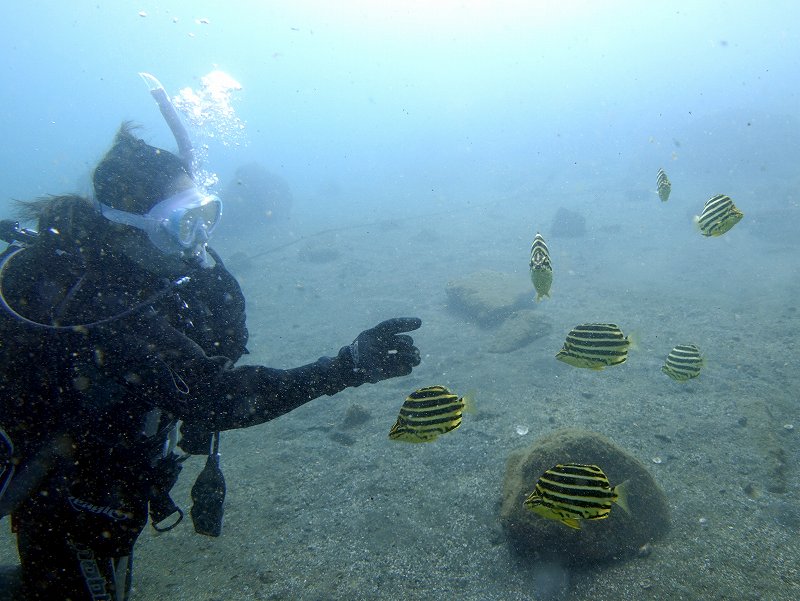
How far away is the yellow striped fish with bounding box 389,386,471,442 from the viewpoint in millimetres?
2924

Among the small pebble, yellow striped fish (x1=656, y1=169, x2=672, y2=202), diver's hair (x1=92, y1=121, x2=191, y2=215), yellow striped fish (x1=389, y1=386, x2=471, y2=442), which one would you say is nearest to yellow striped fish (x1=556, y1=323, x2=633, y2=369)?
yellow striped fish (x1=389, y1=386, x2=471, y2=442)

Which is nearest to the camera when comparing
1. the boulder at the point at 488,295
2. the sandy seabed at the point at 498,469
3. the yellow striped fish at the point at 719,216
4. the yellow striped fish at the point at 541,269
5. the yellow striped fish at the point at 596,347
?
the yellow striped fish at the point at 541,269

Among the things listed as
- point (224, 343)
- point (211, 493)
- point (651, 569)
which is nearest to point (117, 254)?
point (224, 343)

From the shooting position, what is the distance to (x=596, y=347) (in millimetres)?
3629

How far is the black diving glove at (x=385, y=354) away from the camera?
121 inches

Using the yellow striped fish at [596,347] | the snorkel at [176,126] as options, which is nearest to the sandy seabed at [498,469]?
the yellow striped fish at [596,347]

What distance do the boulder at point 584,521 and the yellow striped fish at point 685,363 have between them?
59.7 inches

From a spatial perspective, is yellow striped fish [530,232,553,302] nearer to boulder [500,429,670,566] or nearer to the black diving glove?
the black diving glove

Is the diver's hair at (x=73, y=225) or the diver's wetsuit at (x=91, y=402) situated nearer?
the diver's wetsuit at (x=91, y=402)

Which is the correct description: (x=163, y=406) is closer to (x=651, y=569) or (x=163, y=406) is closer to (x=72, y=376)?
(x=72, y=376)

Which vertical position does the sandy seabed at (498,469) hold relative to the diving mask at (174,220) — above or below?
below

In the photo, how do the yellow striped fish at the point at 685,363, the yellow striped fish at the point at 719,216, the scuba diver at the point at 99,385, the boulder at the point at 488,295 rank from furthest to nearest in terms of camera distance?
the boulder at the point at 488,295, the yellow striped fish at the point at 685,363, the yellow striped fish at the point at 719,216, the scuba diver at the point at 99,385

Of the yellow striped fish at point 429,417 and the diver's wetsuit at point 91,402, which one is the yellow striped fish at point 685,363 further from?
the diver's wetsuit at point 91,402

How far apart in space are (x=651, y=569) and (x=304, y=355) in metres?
9.64
